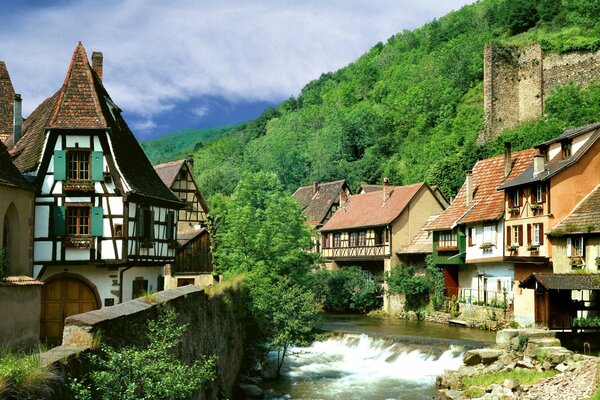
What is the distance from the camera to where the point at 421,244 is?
4641 cm

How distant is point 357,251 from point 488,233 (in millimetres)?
15854

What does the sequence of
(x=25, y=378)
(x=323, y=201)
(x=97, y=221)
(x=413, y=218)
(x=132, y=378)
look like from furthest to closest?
1. (x=323, y=201)
2. (x=413, y=218)
3. (x=97, y=221)
4. (x=132, y=378)
5. (x=25, y=378)

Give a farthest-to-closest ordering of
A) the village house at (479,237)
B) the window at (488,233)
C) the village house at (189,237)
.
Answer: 1. the window at (488,233)
2. the village house at (189,237)
3. the village house at (479,237)

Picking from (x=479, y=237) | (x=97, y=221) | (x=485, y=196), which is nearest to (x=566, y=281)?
(x=479, y=237)

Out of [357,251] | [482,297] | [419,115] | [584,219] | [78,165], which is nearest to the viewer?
[78,165]

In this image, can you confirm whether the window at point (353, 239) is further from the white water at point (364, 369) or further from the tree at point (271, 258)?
the white water at point (364, 369)

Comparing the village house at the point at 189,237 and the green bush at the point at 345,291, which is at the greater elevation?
the village house at the point at 189,237

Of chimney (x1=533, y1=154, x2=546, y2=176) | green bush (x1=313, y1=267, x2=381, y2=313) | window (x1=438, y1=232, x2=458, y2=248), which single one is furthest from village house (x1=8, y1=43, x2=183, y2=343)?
green bush (x1=313, y1=267, x2=381, y2=313)

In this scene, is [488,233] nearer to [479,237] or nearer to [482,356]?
[479,237]

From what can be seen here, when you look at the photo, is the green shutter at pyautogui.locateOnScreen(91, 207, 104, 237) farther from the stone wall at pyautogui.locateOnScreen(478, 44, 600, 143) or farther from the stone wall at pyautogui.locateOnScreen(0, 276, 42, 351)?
the stone wall at pyautogui.locateOnScreen(478, 44, 600, 143)

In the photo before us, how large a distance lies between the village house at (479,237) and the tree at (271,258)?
8.82 metres

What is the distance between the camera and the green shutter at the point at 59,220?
25.2 meters

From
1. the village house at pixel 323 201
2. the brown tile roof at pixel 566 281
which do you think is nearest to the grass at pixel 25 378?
the brown tile roof at pixel 566 281

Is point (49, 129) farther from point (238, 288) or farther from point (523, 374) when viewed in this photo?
point (523, 374)
